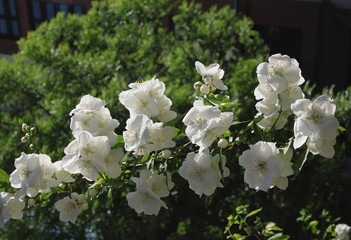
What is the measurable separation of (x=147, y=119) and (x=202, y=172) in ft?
0.52

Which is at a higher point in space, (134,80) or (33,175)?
(33,175)

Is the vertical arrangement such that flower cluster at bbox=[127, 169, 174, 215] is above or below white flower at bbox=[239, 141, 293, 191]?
below

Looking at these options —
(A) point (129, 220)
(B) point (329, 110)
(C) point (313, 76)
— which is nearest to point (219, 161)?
(B) point (329, 110)

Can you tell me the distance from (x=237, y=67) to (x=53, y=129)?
1.19 metres

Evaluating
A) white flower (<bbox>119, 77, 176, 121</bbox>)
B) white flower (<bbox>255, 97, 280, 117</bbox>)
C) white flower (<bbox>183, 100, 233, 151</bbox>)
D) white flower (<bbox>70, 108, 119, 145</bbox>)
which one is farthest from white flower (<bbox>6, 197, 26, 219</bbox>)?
white flower (<bbox>255, 97, 280, 117</bbox>)

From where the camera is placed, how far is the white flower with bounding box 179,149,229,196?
4.17 ft

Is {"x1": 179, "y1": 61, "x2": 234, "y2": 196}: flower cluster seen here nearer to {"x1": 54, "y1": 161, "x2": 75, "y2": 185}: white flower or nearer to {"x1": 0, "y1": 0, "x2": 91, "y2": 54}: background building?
{"x1": 54, "y1": 161, "x2": 75, "y2": 185}: white flower

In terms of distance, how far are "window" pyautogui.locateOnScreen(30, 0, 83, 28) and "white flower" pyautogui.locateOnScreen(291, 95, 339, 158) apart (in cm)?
667

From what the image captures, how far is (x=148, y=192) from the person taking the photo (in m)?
Answer: 1.33

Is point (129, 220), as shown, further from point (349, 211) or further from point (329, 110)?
point (329, 110)

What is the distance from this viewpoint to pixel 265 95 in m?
1.31

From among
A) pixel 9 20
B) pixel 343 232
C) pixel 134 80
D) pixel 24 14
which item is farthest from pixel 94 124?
pixel 9 20

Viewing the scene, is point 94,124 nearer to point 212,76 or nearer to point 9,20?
point 212,76

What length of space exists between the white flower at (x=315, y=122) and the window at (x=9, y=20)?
24.6ft
